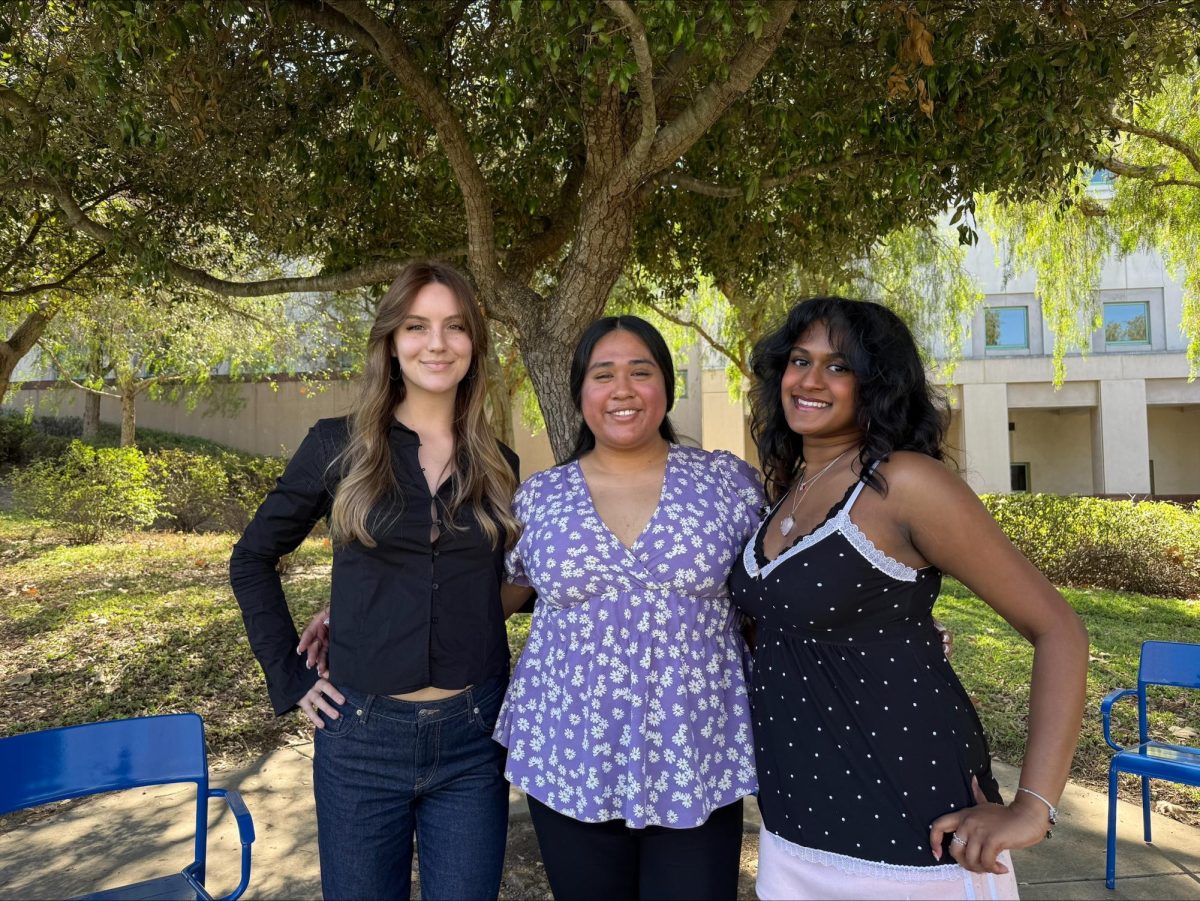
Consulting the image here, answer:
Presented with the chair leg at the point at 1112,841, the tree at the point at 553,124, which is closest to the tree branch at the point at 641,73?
the tree at the point at 553,124

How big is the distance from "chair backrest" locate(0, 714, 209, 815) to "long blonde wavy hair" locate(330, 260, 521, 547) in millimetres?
1032

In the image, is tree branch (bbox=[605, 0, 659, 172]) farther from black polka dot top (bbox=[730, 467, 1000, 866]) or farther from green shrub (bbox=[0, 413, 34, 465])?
green shrub (bbox=[0, 413, 34, 465])

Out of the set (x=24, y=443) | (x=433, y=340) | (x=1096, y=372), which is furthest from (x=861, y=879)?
(x=24, y=443)

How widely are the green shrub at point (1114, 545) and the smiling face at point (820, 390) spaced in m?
9.34

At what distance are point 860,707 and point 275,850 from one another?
9.98 feet

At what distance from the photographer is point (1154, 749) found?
3615 mm

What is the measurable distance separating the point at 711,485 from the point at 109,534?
40.3 ft

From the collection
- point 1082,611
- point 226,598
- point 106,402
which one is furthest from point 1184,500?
point 106,402

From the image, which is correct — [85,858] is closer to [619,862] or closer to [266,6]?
[619,862]

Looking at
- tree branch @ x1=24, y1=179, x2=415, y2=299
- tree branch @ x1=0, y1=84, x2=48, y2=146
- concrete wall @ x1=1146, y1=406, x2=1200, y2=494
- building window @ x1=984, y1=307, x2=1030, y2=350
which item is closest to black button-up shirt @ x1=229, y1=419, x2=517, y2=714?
tree branch @ x1=24, y1=179, x2=415, y2=299

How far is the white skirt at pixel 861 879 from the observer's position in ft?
5.69

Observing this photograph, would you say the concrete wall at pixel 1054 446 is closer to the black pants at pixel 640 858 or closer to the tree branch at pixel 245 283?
the tree branch at pixel 245 283

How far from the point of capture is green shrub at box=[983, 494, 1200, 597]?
411 inches

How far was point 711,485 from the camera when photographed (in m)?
2.31
